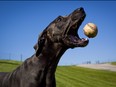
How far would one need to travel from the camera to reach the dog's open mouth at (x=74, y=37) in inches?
292

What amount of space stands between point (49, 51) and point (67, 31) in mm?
738

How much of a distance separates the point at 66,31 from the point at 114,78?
21.4 meters

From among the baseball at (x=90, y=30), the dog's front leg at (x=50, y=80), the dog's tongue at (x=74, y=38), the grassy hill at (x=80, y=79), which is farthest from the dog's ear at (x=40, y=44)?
the grassy hill at (x=80, y=79)

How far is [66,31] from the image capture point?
7.71 m

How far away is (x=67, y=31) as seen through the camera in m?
7.68

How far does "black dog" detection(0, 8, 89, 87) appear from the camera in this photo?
761cm

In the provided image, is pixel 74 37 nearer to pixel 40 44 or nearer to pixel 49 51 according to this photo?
pixel 49 51

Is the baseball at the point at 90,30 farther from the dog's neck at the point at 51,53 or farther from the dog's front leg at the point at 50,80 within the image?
the dog's front leg at the point at 50,80

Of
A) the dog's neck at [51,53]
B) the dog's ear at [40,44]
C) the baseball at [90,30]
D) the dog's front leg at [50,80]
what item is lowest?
the dog's front leg at [50,80]

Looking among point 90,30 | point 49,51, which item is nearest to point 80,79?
point 90,30

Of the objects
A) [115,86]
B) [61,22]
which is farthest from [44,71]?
[115,86]

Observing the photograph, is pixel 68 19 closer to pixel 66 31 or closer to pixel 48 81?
pixel 66 31

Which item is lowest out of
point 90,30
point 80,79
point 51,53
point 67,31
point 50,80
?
point 50,80

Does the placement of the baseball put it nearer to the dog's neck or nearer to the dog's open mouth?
the dog's neck
